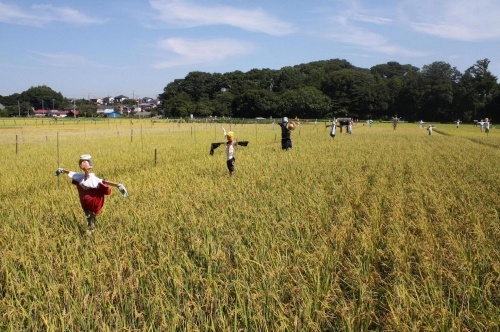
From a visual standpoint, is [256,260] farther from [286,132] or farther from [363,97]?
[363,97]

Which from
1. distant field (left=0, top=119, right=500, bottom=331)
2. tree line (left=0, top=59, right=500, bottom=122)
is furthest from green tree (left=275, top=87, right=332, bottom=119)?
distant field (left=0, top=119, right=500, bottom=331)

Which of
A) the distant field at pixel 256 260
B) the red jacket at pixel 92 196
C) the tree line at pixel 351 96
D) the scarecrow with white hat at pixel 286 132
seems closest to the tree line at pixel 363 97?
the tree line at pixel 351 96

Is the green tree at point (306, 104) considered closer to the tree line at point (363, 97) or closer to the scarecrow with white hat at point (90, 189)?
the tree line at point (363, 97)

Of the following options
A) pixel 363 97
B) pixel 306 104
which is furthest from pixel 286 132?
pixel 363 97

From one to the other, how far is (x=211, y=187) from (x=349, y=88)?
86.1 m

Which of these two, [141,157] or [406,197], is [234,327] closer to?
[406,197]

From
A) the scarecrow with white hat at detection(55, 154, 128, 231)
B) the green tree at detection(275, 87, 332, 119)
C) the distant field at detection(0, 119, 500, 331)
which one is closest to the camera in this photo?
the distant field at detection(0, 119, 500, 331)

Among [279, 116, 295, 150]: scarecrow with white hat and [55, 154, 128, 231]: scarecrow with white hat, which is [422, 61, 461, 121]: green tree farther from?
[55, 154, 128, 231]: scarecrow with white hat

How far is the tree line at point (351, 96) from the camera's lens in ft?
226

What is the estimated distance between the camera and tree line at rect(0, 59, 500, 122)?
68.8 metres

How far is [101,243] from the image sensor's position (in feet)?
13.9

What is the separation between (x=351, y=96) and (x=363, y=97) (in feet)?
15.9

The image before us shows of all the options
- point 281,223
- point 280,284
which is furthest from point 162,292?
point 281,223

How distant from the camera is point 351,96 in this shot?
86.3 meters
